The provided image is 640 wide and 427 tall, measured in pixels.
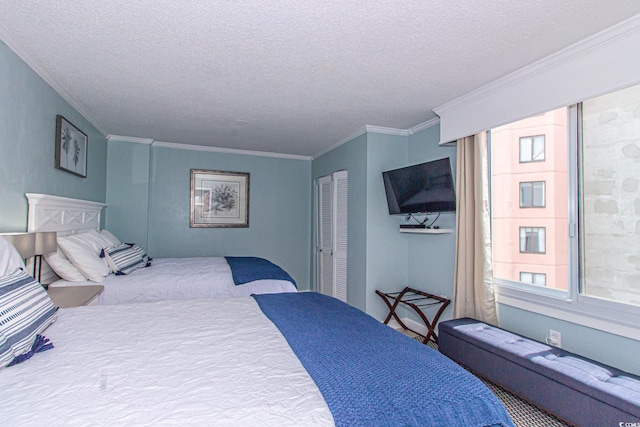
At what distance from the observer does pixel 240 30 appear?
194cm

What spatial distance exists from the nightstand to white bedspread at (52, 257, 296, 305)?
0.11 m

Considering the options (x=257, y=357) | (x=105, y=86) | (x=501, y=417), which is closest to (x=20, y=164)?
(x=105, y=86)

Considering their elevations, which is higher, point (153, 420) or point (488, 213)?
point (488, 213)

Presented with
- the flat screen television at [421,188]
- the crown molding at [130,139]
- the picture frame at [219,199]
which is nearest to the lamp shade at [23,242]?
the crown molding at [130,139]

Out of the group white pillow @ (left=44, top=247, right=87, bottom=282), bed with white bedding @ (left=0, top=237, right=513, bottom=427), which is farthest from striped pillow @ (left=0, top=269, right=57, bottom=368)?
white pillow @ (left=44, top=247, right=87, bottom=282)

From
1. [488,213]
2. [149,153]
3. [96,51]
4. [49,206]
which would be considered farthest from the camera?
[149,153]

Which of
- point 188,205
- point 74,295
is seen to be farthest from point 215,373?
point 188,205

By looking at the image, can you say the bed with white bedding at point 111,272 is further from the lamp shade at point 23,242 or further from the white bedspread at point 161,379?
the white bedspread at point 161,379

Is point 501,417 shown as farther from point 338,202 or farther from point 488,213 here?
Result: point 338,202

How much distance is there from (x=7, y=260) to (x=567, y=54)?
136 inches

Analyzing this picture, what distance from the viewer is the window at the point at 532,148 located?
265 cm

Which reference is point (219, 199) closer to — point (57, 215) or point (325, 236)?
point (325, 236)

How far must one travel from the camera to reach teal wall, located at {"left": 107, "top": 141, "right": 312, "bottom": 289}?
438 cm

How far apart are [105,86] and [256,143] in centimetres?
215
